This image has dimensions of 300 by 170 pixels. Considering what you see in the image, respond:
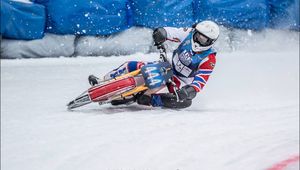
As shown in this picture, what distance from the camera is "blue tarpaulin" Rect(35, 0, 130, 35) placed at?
4.47m

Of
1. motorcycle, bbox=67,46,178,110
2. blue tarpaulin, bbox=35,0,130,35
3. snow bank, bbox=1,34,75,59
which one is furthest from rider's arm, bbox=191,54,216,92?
snow bank, bbox=1,34,75,59

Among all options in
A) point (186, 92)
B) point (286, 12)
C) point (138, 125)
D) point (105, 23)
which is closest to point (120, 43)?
point (105, 23)

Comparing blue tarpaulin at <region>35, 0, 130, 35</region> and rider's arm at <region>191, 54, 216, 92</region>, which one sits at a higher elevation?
blue tarpaulin at <region>35, 0, 130, 35</region>

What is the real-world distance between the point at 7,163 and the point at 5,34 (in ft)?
11.8

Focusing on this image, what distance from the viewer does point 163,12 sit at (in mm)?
3951

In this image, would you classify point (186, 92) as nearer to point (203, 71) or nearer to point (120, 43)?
point (203, 71)

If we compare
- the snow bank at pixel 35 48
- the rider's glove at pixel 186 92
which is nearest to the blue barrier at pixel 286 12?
the snow bank at pixel 35 48

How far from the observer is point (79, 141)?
3250mm

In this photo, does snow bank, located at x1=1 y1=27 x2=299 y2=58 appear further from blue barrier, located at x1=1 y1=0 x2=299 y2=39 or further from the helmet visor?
the helmet visor

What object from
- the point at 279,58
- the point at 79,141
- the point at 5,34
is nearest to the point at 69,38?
the point at 5,34

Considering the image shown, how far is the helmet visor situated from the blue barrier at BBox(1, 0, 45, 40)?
2569 millimetres

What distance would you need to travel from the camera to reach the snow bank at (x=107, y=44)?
17.2 feet

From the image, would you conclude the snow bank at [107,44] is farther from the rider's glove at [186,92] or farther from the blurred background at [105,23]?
the rider's glove at [186,92]

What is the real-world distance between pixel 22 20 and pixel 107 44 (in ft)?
5.36
